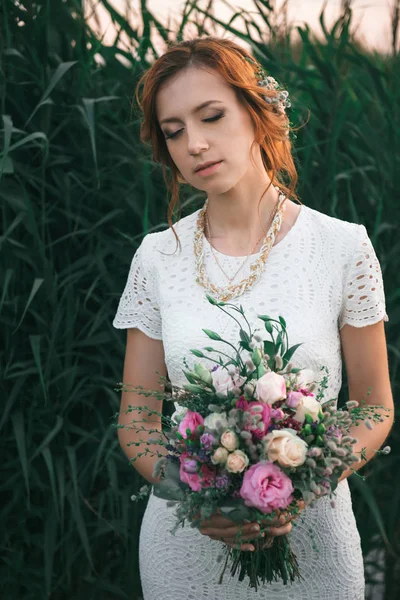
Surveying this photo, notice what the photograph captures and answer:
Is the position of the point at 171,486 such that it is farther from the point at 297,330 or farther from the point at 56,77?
the point at 56,77

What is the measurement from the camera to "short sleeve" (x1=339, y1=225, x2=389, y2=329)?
6.21 ft

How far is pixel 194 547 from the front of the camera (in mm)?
2006

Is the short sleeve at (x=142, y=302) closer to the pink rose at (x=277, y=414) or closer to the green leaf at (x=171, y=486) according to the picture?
the green leaf at (x=171, y=486)

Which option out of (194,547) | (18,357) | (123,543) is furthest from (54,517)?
(194,547)

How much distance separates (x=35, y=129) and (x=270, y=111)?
41.8 inches

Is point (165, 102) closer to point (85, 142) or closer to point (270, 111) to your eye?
point (270, 111)

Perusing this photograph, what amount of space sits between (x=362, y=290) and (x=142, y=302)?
0.60 meters

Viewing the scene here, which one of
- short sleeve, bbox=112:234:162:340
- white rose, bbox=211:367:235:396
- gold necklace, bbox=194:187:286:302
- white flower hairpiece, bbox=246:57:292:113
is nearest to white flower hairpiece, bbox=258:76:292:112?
white flower hairpiece, bbox=246:57:292:113

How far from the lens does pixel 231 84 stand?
192 cm

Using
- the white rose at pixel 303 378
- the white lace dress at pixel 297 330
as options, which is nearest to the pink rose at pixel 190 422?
the white rose at pixel 303 378

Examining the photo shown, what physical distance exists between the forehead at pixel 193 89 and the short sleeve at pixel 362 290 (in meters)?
0.49

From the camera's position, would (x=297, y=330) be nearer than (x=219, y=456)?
No

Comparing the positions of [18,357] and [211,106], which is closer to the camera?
[211,106]

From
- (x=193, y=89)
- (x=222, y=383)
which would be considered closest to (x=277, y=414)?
(x=222, y=383)
